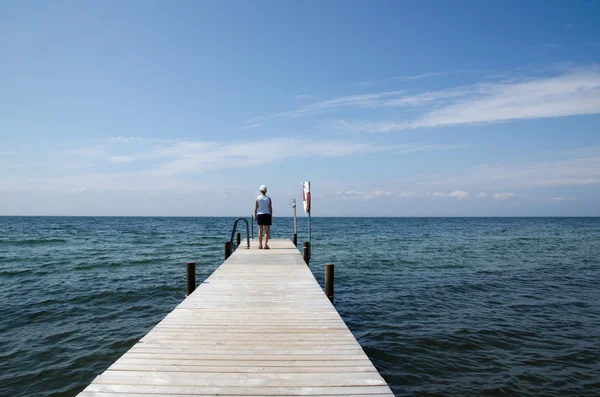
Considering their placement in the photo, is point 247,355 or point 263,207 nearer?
point 247,355

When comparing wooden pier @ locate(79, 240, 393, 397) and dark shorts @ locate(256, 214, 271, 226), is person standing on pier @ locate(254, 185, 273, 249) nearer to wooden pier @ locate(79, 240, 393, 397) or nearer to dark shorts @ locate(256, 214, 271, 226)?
dark shorts @ locate(256, 214, 271, 226)

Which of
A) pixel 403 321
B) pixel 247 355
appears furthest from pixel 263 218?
pixel 247 355

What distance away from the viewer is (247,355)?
4.07 metres

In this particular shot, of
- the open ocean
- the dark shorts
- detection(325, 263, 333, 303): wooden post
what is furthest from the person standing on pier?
detection(325, 263, 333, 303): wooden post

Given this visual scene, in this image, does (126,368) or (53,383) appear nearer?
(126,368)

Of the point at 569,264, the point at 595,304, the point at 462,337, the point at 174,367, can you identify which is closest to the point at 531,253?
the point at 569,264

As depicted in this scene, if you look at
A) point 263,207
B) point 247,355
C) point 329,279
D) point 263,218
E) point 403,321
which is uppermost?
point 263,207

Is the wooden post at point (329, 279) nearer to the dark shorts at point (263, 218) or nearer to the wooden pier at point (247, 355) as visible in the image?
the wooden pier at point (247, 355)

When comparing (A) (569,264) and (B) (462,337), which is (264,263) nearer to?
(B) (462,337)

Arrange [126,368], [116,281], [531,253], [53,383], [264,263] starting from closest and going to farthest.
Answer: [126,368], [53,383], [264,263], [116,281], [531,253]

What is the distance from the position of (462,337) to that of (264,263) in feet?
18.4

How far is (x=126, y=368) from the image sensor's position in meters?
3.66

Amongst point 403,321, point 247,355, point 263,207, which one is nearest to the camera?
point 247,355

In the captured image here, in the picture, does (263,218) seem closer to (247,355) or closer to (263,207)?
(263,207)
